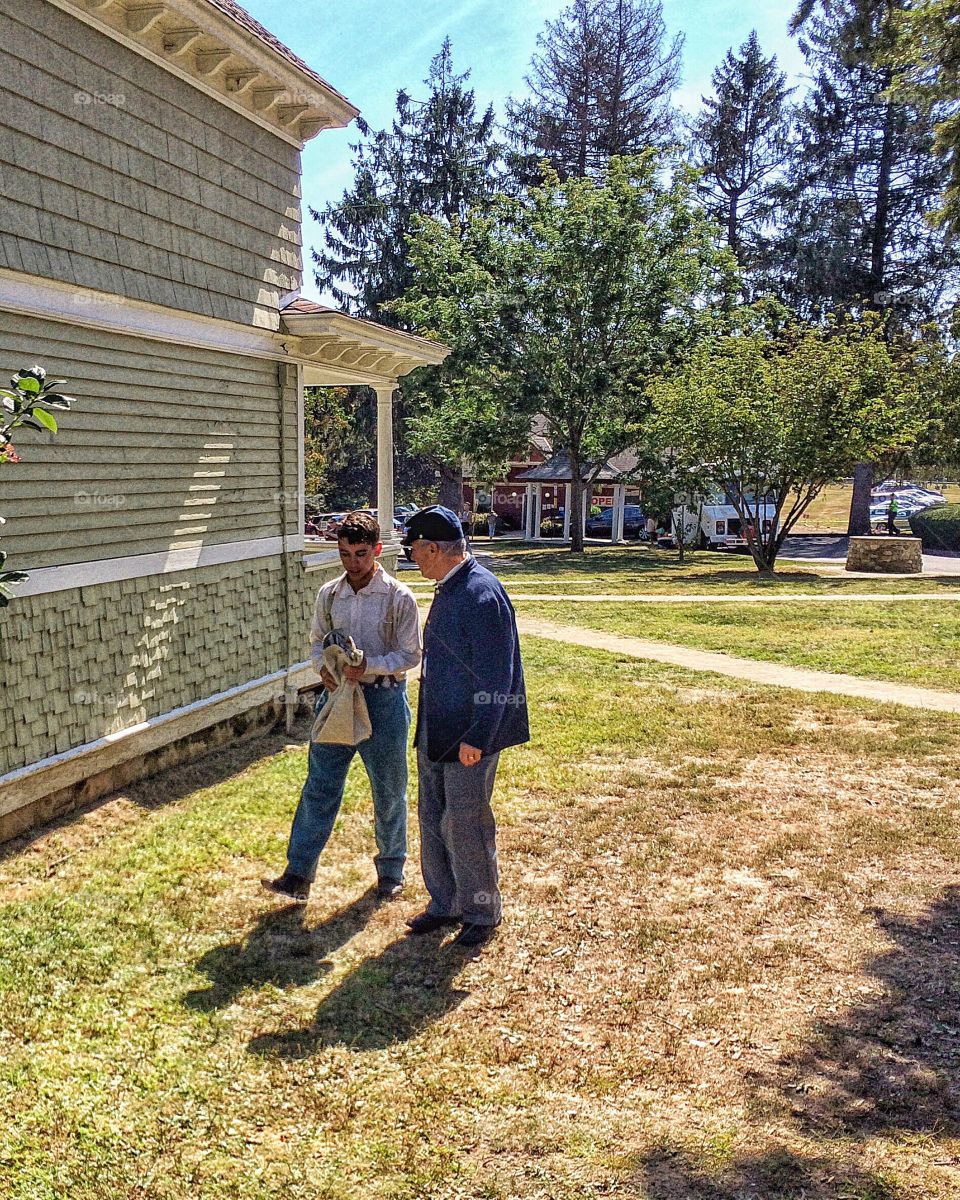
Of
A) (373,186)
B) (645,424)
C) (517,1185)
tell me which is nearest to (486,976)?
(517,1185)

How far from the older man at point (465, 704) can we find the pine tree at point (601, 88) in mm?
40788

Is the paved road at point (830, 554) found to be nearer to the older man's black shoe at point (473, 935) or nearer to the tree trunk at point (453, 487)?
the tree trunk at point (453, 487)

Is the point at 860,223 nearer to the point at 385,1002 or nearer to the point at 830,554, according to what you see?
the point at 830,554

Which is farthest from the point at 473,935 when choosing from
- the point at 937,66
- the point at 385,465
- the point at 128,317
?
the point at 385,465

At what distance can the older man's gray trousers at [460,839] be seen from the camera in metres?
4.67

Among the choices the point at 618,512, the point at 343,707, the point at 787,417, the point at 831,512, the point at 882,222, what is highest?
the point at 882,222

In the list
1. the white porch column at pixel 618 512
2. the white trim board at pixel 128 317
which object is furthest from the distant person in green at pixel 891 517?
the white trim board at pixel 128 317

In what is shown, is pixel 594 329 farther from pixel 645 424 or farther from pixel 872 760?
pixel 872 760

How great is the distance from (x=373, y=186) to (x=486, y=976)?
42.3 m

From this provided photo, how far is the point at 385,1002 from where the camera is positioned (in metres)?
4.29

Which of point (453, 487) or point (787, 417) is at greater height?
point (787, 417)

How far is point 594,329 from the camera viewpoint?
→ 30.0m

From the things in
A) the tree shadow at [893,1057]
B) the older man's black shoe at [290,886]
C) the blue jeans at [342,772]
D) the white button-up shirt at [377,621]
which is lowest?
the tree shadow at [893,1057]

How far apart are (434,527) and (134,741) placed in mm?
3290
